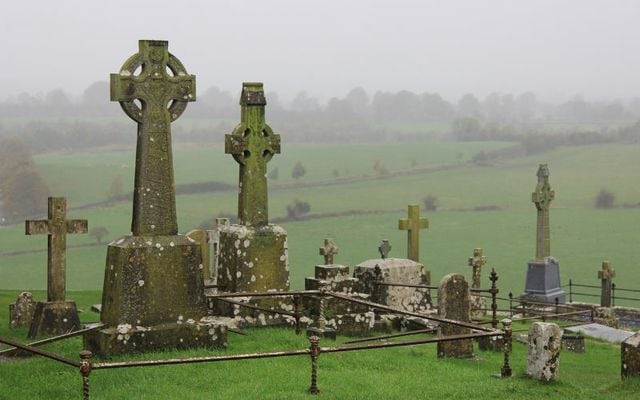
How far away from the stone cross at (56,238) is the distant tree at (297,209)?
188 feet

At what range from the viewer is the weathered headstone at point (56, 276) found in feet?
60.1

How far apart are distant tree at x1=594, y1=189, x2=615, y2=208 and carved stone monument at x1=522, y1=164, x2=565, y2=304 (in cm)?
5318

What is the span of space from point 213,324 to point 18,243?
2117 inches

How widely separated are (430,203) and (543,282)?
50.4 metres

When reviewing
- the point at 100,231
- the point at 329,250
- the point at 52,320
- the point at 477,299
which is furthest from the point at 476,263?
the point at 100,231

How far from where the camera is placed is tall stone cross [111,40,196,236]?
46.4 feet

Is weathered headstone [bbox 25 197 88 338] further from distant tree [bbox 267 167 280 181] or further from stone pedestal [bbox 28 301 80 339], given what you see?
distant tree [bbox 267 167 280 181]

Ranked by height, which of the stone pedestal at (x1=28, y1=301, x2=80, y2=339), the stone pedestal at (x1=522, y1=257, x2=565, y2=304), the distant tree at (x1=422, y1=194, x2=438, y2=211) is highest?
the distant tree at (x1=422, y1=194, x2=438, y2=211)

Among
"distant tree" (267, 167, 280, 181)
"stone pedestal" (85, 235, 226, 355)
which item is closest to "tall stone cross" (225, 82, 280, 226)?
"stone pedestal" (85, 235, 226, 355)

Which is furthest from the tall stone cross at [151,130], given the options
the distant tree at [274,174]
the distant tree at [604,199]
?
Answer: the distant tree at [604,199]

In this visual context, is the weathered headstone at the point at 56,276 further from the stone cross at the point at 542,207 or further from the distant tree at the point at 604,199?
the distant tree at the point at 604,199

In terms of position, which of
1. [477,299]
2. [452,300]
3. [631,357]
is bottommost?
[477,299]

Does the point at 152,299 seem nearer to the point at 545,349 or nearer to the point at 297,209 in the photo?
the point at 545,349

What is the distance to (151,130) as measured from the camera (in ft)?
46.7
